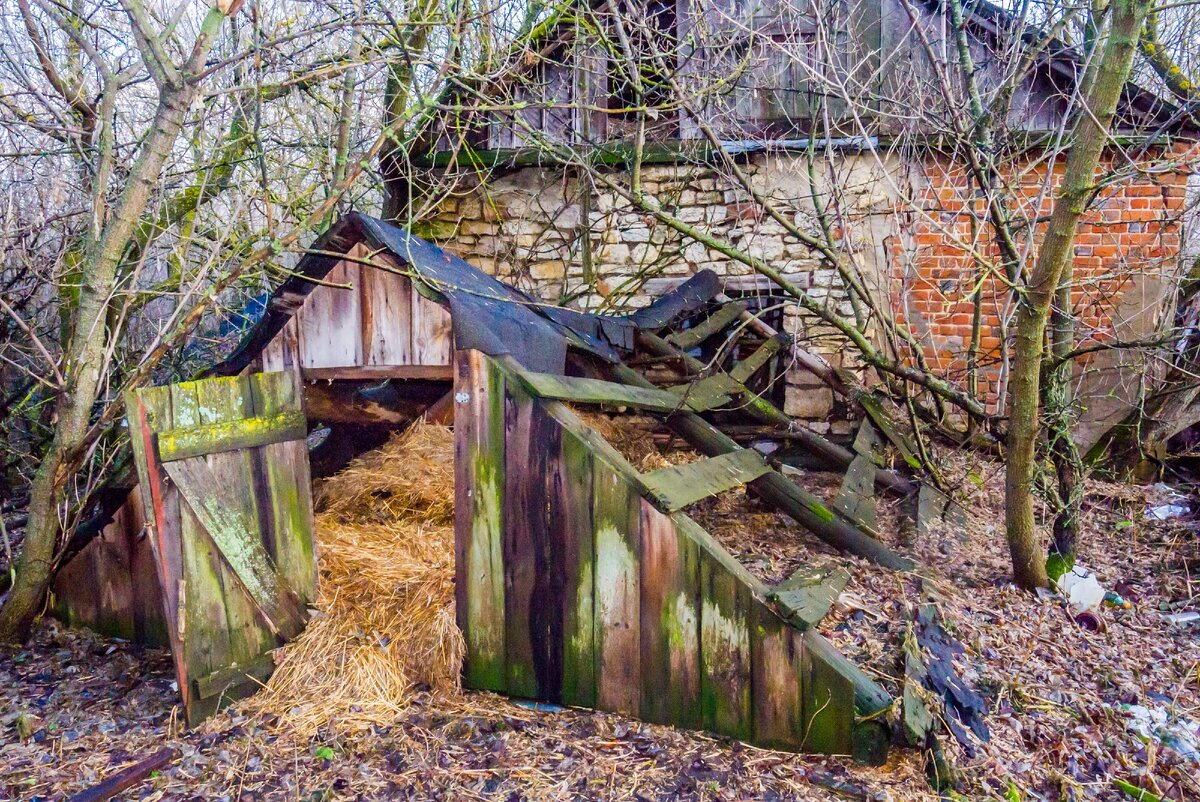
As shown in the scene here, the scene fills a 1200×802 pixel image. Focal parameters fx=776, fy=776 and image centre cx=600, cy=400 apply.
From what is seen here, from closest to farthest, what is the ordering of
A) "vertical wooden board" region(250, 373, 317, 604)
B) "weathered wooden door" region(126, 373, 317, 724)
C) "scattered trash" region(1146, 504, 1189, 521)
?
"weathered wooden door" region(126, 373, 317, 724) → "vertical wooden board" region(250, 373, 317, 604) → "scattered trash" region(1146, 504, 1189, 521)

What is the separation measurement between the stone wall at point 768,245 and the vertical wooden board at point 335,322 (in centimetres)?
291

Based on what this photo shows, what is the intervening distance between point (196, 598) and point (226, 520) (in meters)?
0.35

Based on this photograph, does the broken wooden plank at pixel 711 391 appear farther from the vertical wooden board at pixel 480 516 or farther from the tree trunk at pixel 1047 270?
the tree trunk at pixel 1047 270

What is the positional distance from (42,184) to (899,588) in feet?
20.0

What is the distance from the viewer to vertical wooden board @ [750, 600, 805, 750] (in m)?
2.93

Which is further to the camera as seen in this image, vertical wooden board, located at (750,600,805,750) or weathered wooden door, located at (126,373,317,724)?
weathered wooden door, located at (126,373,317,724)

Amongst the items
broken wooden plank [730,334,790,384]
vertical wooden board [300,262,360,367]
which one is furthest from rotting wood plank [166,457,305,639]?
broken wooden plank [730,334,790,384]

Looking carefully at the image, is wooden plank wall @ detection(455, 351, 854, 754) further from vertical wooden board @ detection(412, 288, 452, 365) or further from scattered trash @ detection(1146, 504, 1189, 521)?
scattered trash @ detection(1146, 504, 1189, 521)

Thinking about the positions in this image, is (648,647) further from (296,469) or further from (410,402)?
(410,402)

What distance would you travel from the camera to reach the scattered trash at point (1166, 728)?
3018 mm

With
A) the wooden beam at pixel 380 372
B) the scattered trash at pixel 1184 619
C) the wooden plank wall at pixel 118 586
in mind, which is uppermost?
the wooden beam at pixel 380 372

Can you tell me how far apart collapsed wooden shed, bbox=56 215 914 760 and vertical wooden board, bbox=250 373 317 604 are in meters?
0.02

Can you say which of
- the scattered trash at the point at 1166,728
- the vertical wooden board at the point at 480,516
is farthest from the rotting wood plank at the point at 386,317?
the scattered trash at the point at 1166,728

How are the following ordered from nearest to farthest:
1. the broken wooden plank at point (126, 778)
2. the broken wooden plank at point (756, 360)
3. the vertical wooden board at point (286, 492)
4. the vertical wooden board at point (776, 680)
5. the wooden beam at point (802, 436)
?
the broken wooden plank at point (126, 778), the vertical wooden board at point (776, 680), the vertical wooden board at point (286, 492), the wooden beam at point (802, 436), the broken wooden plank at point (756, 360)
